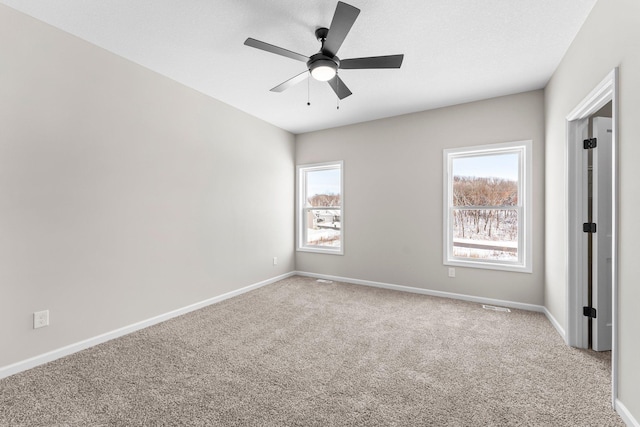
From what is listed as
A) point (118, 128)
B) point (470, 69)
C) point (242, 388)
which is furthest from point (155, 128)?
point (470, 69)

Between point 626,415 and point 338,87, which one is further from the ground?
point 338,87

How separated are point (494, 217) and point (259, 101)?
137 inches

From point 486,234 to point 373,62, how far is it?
2849 mm

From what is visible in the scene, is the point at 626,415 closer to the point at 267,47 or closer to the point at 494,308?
the point at 494,308

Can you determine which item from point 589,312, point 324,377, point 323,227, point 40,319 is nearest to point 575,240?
point 589,312

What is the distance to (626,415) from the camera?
61.8 inches

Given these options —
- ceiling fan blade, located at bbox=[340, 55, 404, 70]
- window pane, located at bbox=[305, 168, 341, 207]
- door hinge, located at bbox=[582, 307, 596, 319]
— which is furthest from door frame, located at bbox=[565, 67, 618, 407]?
window pane, located at bbox=[305, 168, 341, 207]

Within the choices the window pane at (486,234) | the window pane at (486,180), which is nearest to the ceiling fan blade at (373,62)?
the window pane at (486,180)

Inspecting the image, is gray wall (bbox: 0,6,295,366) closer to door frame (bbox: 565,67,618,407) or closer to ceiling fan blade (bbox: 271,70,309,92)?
ceiling fan blade (bbox: 271,70,309,92)

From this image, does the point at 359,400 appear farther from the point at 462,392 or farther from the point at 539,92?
the point at 539,92

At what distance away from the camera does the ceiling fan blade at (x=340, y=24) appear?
1616 mm

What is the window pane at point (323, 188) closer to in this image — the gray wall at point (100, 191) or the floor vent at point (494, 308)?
the gray wall at point (100, 191)

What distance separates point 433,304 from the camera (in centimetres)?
363

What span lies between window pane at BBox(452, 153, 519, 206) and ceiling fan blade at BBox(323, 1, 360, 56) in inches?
106
